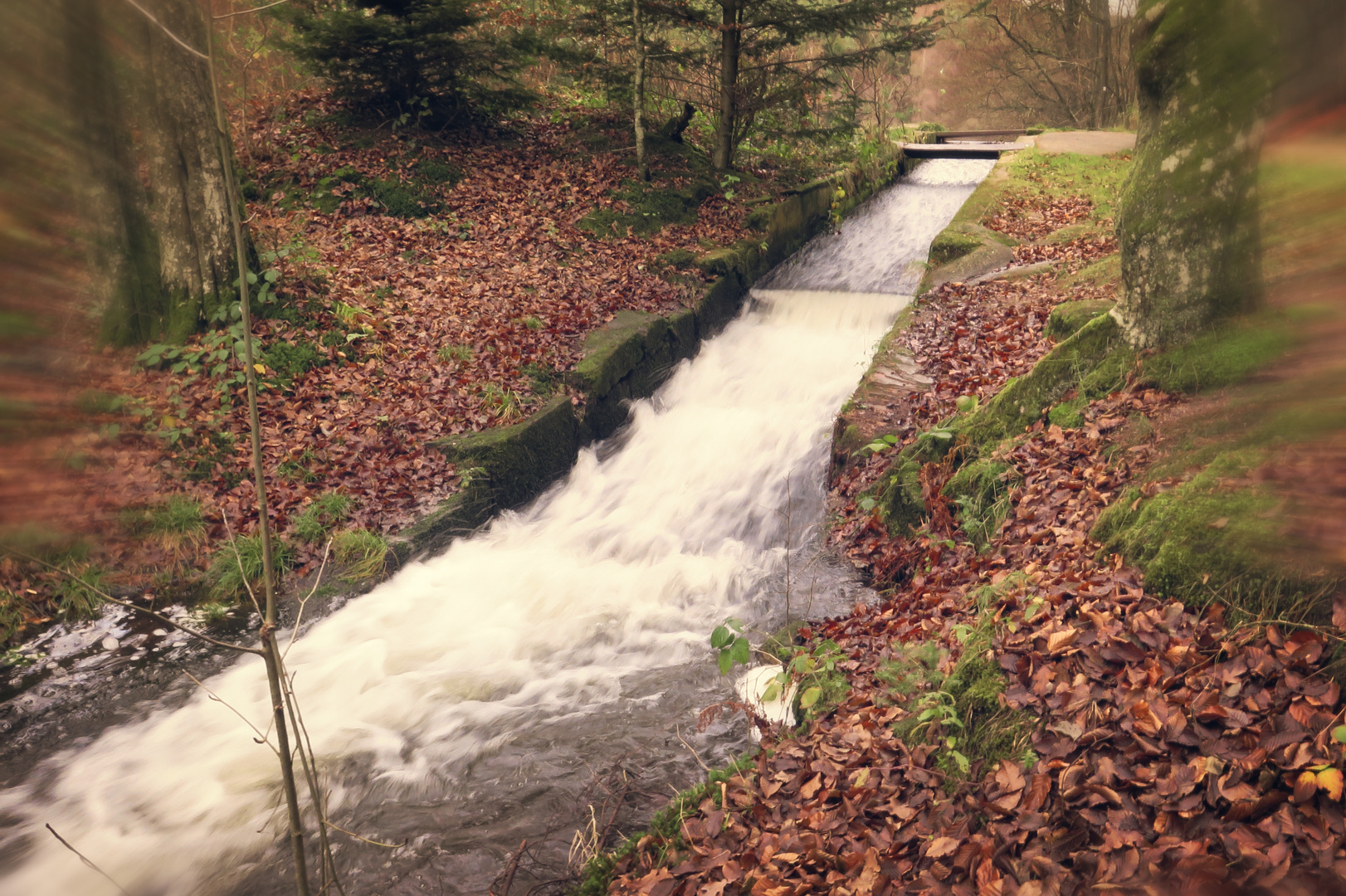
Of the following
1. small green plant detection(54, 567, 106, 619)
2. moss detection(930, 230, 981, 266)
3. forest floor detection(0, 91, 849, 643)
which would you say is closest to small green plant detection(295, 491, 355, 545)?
forest floor detection(0, 91, 849, 643)

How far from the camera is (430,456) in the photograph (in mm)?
7164

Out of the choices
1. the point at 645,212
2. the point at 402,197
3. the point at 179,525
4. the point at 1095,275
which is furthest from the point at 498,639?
the point at 645,212

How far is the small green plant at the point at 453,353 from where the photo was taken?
316 inches

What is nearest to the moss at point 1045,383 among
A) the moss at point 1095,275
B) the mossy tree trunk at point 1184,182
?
the mossy tree trunk at point 1184,182

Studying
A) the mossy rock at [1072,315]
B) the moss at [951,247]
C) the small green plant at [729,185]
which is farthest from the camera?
the small green plant at [729,185]

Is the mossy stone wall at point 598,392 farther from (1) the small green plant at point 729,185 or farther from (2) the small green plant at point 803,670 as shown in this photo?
(2) the small green plant at point 803,670

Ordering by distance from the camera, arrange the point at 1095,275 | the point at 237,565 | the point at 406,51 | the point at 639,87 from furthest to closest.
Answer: the point at 639,87, the point at 406,51, the point at 1095,275, the point at 237,565

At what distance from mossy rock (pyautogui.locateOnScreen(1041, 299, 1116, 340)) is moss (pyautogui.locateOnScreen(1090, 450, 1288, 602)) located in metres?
2.83

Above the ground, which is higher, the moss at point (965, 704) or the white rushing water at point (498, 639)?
the moss at point (965, 704)

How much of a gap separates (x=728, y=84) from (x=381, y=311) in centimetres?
677

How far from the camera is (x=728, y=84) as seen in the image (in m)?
11.7

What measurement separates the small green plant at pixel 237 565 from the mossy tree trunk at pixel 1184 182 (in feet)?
20.6

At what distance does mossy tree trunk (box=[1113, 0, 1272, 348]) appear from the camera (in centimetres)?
381

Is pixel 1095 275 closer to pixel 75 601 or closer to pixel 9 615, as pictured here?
pixel 75 601
